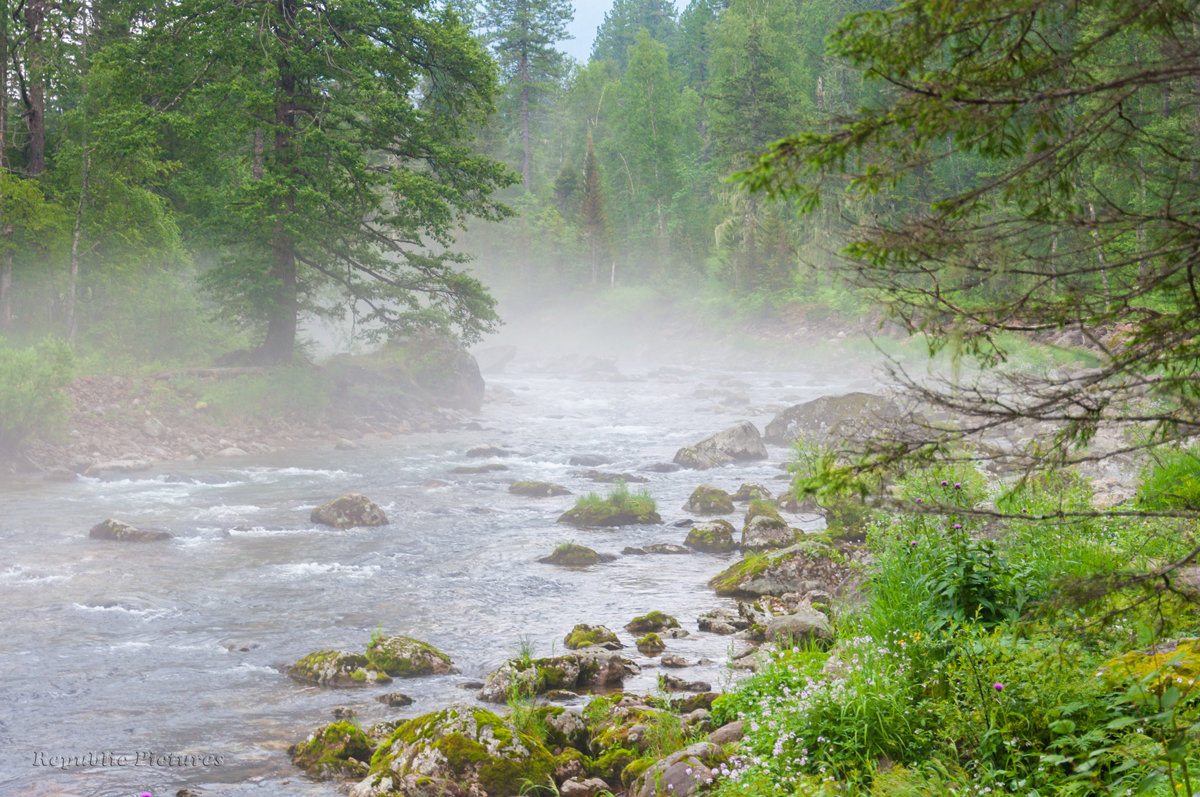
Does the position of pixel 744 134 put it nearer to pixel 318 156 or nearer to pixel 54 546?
pixel 318 156

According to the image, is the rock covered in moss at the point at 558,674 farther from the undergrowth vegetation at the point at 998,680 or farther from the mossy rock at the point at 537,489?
the mossy rock at the point at 537,489

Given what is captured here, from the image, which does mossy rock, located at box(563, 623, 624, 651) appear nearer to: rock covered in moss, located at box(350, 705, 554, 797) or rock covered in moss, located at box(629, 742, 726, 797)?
rock covered in moss, located at box(350, 705, 554, 797)

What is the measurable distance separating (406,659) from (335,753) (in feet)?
7.28

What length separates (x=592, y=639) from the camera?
29.5 feet

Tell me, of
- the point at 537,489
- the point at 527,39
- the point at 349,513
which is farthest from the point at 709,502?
the point at 527,39

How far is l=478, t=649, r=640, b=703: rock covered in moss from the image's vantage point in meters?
7.65

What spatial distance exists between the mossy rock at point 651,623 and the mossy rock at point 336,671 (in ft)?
8.94

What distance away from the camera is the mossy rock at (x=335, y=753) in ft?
20.5

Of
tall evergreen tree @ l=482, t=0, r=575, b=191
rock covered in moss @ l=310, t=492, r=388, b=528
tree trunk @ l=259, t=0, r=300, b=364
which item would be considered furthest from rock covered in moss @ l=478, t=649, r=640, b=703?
tall evergreen tree @ l=482, t=0, r=575, b=191

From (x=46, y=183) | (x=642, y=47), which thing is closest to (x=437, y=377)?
(x=46, y=183)

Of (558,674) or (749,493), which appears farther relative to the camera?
(749,493)

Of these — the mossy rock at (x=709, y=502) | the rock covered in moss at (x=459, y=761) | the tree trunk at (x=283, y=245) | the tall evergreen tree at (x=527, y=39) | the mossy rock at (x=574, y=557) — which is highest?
the tall evergreen tree at (x=527, y=39)

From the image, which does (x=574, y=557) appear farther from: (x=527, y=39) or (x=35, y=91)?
(x=527, y=39)

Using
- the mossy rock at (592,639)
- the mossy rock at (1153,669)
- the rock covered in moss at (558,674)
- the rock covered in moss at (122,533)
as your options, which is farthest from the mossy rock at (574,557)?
the mossy rock at (1153,669)
